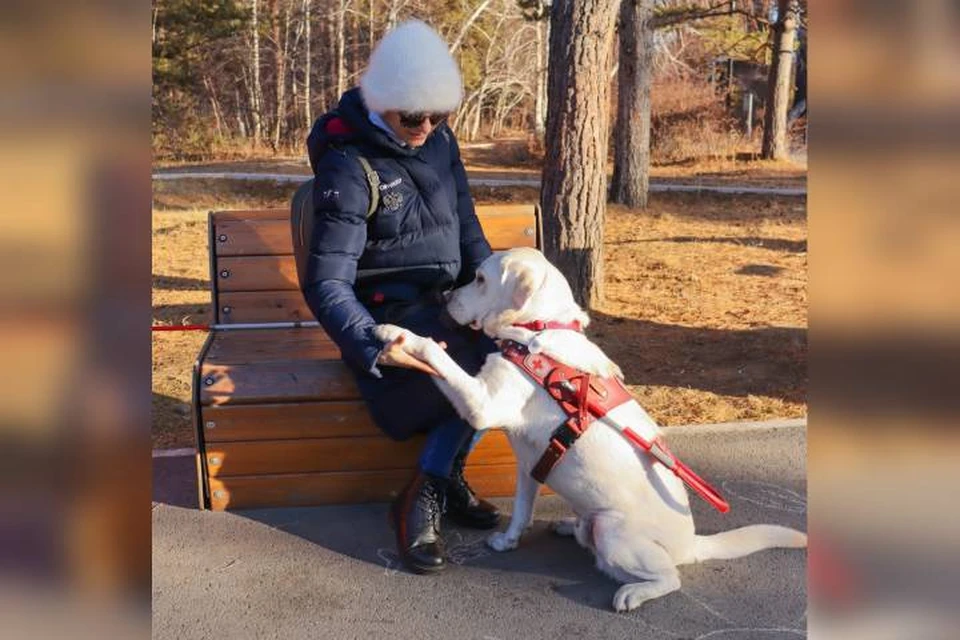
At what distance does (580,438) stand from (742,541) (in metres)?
0.77

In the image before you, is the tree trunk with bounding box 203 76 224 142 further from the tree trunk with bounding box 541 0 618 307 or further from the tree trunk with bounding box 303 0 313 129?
the tree trunk with bounding box 541 0 618 307

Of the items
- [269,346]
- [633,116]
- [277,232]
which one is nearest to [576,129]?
[277,232]

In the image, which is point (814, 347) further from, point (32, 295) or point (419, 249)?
point (419, 249)

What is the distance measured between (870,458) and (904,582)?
0.19m

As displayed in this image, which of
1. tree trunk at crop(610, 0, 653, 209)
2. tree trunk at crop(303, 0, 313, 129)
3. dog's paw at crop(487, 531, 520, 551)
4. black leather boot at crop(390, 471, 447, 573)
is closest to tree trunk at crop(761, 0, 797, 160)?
tree trunk at crop(610, 0, 653, 209)

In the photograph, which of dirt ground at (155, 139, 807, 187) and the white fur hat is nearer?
the white fur hat

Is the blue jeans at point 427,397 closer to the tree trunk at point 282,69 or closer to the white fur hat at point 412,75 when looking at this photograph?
the white fur hat at point 412,75

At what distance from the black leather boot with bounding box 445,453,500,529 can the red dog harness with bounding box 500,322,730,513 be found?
682 mm

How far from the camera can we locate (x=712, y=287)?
8930 millimetres

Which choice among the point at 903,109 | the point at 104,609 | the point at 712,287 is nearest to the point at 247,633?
the point at 104,609

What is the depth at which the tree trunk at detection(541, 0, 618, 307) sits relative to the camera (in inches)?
287

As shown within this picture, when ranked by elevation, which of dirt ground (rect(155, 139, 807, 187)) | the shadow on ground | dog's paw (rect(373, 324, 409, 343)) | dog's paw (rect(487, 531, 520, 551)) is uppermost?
dirt ground (rect(155, 139, 807, 187))

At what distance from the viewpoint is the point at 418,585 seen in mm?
3688

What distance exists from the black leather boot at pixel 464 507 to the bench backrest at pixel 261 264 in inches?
51.8
